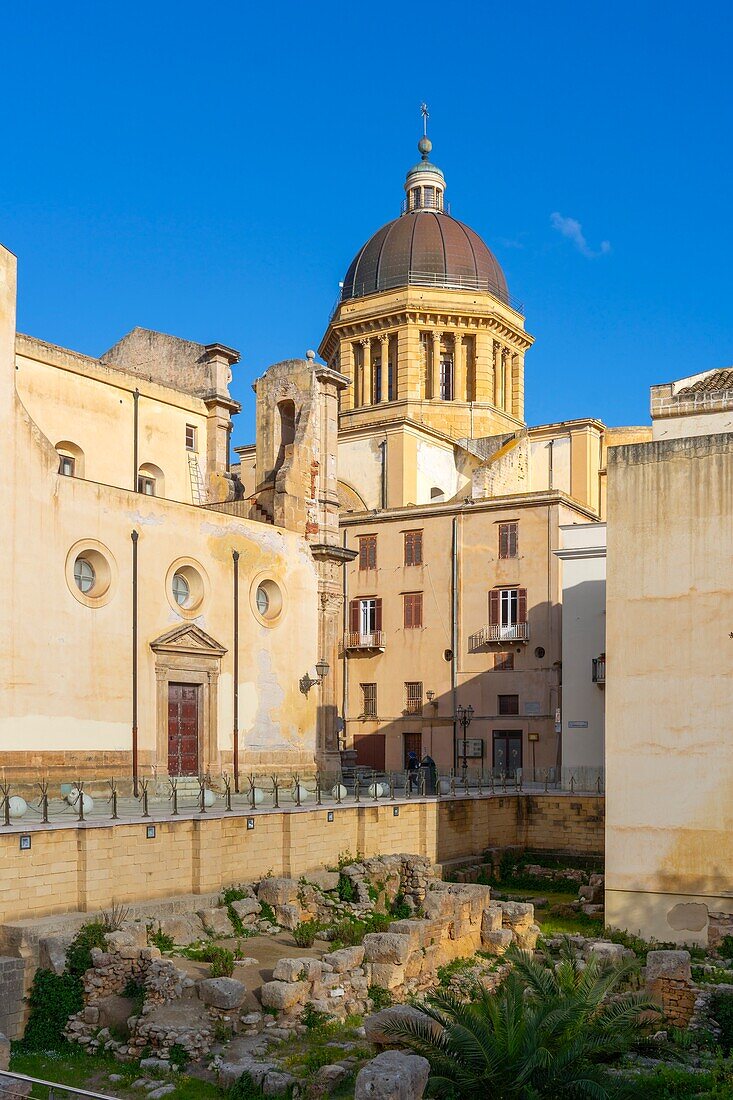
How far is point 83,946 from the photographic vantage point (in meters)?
20.1

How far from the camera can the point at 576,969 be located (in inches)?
832

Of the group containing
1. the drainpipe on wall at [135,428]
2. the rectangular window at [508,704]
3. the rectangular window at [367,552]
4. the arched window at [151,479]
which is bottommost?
the rectangular window at [508,704]

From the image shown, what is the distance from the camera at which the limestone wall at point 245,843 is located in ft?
70.4

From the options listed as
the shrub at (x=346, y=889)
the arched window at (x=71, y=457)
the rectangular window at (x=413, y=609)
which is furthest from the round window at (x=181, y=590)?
the rectangular window at (x=413, y=609)

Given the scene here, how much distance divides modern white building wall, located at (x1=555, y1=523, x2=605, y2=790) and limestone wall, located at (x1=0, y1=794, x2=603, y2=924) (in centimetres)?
276

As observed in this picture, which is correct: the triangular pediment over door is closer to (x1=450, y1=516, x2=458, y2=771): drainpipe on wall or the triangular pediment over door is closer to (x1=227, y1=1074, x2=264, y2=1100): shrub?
(x1=450, y1=516, x2=458, y2=771): drainpipe on wall

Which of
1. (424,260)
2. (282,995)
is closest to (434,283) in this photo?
(424,260)

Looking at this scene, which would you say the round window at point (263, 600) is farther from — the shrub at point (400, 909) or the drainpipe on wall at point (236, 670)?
the shrub at point (400, 909)

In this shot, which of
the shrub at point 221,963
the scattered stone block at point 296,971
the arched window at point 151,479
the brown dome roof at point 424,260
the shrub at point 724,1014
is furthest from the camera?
the brown dome roof at point 424,260

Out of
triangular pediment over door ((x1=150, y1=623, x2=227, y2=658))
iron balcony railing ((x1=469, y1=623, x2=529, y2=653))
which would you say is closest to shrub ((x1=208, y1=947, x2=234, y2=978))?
triangular pediment over door ((x1=150, y1=623, x2=227, y2=658))

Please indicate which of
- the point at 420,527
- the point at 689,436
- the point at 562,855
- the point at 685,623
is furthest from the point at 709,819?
the point at 420,527

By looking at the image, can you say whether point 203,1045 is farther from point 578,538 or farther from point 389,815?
point 578,538

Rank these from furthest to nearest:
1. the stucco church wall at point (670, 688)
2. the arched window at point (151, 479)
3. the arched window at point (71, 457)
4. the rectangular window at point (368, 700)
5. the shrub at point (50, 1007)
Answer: the rectangular window at point (368, 700) < the arched window at point (151, 479) < the arched window at point (71, 457) < the stucco church wall at point (670, 688) < the shrub at point (50, 1007)

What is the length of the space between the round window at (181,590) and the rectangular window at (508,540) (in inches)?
605
